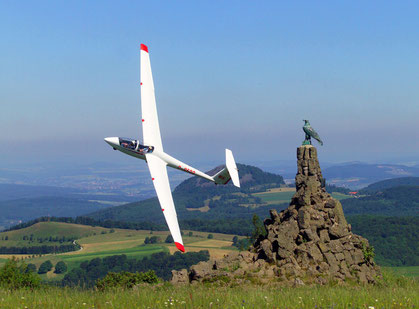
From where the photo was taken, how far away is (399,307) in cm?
1778

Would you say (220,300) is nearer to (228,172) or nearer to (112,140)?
(112,140)

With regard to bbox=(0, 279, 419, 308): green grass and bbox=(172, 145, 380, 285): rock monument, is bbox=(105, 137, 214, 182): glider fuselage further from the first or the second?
bbox=(0, 279, 419, 308): green grass

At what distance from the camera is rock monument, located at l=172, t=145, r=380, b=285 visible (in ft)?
155

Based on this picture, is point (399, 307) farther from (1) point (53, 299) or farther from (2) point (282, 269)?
(2) point (282, 269)

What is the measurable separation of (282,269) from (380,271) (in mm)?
14301

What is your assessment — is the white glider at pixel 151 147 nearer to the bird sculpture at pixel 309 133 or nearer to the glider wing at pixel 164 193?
the glider wing at pixel 164 193

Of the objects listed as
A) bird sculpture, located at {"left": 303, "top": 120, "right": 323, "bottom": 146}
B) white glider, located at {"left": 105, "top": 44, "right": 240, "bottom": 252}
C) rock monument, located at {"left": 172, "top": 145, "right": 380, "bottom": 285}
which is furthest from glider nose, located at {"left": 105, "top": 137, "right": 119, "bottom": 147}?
bird sculpture, located at {"left": 303, "top": 120, "right": 323, "bottom": 146}

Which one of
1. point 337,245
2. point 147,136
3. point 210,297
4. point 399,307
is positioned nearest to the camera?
point 399,307

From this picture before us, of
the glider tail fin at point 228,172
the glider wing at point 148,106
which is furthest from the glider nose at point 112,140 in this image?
the glider tail fin at point 228,172

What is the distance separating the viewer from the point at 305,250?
49062 mm

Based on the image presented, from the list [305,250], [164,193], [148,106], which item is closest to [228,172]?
[305,250]

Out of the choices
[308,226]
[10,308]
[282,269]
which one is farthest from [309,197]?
[10,308]

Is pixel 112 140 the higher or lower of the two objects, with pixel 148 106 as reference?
lower

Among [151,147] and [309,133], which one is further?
[309,133]
